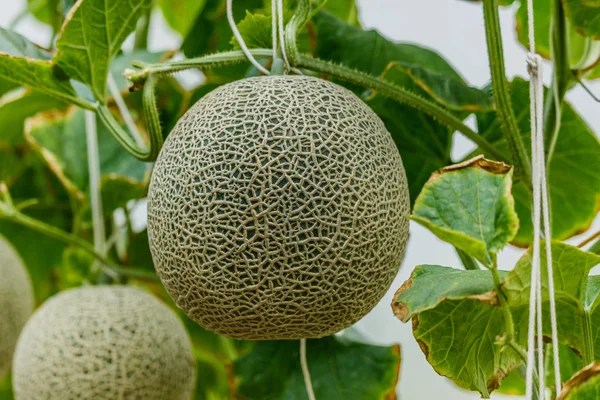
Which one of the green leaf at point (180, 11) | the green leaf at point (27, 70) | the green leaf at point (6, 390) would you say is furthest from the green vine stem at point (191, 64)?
the green leaf at point (6, 390)

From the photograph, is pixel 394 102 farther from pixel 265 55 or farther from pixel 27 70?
pixel 27 70

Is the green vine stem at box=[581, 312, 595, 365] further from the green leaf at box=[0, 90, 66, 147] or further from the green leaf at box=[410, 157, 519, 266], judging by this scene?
the green leaf at box=[0, 90, 66, 147]

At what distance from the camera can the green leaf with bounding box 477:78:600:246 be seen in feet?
2.93

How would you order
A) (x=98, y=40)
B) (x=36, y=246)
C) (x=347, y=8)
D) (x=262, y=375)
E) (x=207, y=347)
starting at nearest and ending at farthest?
(x=98, y=40) → (x=262, y=375) → (x=347, y=8) → (x=207, y=347) → (x=36, y=246)

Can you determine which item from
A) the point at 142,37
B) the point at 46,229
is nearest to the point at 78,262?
the point at 46,229

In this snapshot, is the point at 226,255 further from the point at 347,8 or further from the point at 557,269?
the point at 347,8

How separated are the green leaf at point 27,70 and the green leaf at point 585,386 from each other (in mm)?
521

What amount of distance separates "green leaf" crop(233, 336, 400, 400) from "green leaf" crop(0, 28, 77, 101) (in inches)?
15.5

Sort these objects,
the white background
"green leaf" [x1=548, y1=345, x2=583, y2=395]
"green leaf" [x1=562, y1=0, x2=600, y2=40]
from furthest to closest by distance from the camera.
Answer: the white background < "green leaf" [x1=548, y1=345, x2=583, y2=395] < "green leaf" [x1=562, y1=0, x2=600, y2=40]

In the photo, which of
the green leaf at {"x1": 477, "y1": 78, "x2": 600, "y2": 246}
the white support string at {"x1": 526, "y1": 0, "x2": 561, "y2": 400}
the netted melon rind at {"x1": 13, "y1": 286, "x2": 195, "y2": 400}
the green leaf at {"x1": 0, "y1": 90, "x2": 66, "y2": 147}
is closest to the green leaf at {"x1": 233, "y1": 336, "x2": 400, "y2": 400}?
the netted melon rind at {"x1": 13, "y1": 286, "x2": 195, "y2": 400}

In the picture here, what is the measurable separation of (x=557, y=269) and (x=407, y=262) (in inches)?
47.5

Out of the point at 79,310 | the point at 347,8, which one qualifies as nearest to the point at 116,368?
the point at 79,310

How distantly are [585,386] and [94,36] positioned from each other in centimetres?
52

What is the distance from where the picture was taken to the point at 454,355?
60 centimetres
